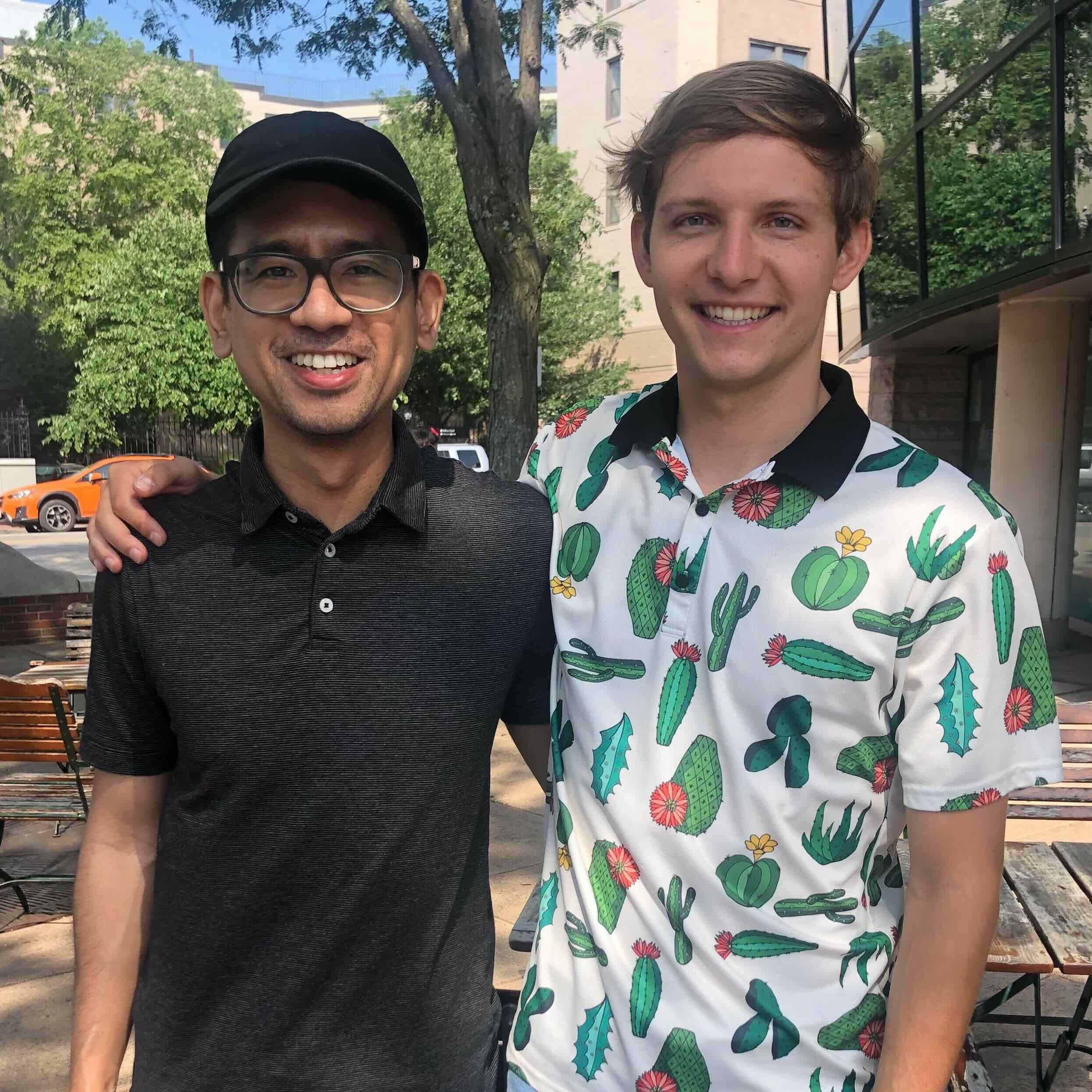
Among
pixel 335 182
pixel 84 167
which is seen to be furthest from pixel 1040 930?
pixel 84 167

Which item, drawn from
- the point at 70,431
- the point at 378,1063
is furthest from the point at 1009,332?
the point at 70,431

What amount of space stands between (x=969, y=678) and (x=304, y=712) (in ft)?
2.89

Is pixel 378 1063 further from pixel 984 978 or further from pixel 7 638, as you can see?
pixel 7 638

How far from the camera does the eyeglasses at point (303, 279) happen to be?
1676 mm

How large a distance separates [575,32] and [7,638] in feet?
24.1

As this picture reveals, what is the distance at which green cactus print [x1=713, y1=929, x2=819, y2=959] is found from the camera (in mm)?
A: 1519

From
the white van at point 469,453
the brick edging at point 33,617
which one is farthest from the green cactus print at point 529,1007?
the white van at point 469,453

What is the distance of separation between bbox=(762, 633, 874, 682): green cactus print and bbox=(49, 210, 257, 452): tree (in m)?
27.6

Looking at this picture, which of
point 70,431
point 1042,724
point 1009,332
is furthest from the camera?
point 70,431

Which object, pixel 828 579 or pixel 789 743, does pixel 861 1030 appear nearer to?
pixel 789 743

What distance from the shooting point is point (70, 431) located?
28688 millimetres

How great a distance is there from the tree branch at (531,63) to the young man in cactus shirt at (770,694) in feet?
18.3

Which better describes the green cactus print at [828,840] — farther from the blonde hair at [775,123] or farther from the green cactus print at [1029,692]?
the blonde hair at [775,123]

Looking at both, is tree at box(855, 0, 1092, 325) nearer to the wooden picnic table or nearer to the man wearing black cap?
the wooden picnic table
